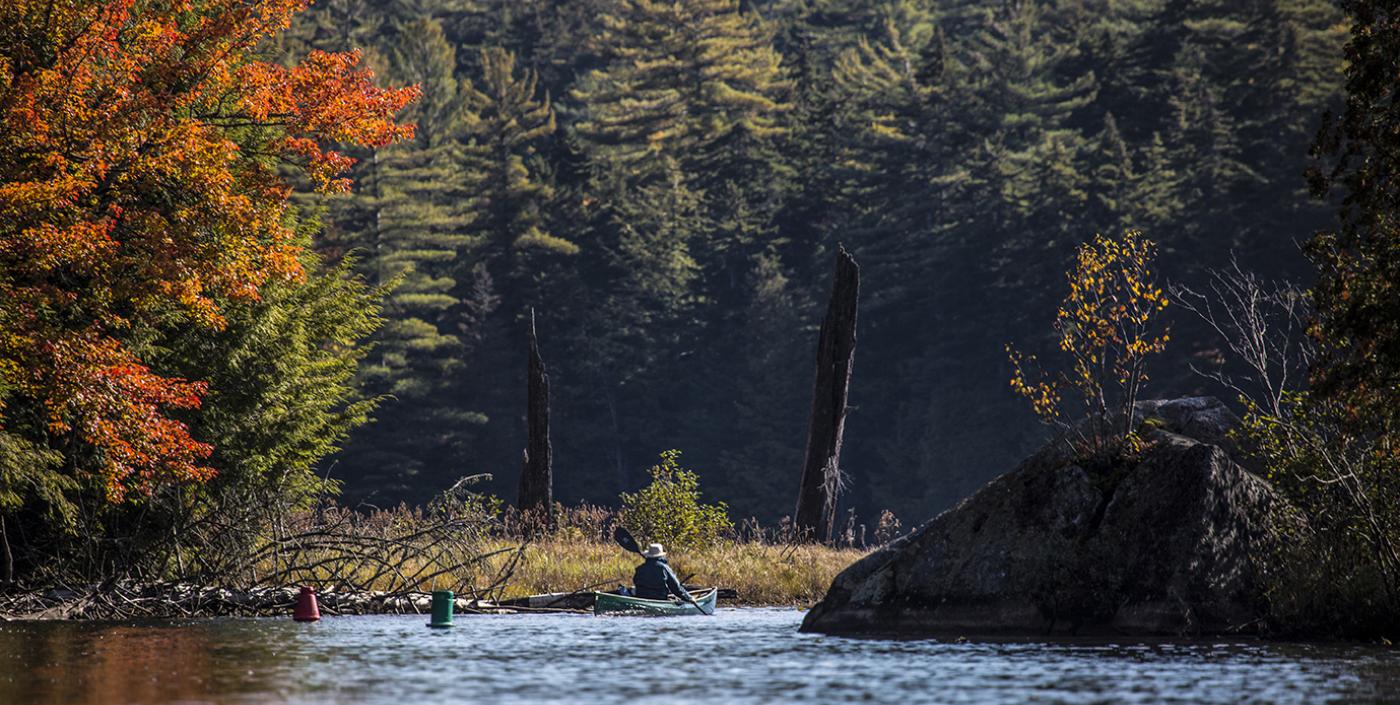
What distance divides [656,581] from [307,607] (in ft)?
18.0

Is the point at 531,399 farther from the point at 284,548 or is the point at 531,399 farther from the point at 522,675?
the point at 522,675

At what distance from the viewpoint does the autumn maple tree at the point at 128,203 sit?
906 inches

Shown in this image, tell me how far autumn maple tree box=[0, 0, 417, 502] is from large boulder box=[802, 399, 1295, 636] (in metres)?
10.0

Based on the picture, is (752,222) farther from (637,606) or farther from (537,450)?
(637,606)

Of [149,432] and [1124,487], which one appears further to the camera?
[149,432]

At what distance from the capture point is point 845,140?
81.9m

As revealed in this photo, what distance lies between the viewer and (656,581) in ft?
87.9

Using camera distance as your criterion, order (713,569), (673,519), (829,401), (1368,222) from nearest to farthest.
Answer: (1368,222) < (713,569) < (673,519) < (829,401)

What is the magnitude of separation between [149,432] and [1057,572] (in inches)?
488

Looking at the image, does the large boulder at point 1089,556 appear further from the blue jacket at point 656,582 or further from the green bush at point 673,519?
the green bush at point 673,519

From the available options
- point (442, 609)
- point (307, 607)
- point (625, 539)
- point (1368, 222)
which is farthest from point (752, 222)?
point (1368, 222)

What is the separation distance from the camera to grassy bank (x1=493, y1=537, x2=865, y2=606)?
95.8 feet

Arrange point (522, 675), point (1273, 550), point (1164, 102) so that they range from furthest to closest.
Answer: point (1164, 102) → point (1273, 550) → point (522, 675)

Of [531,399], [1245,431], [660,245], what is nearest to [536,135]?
[660,245]
